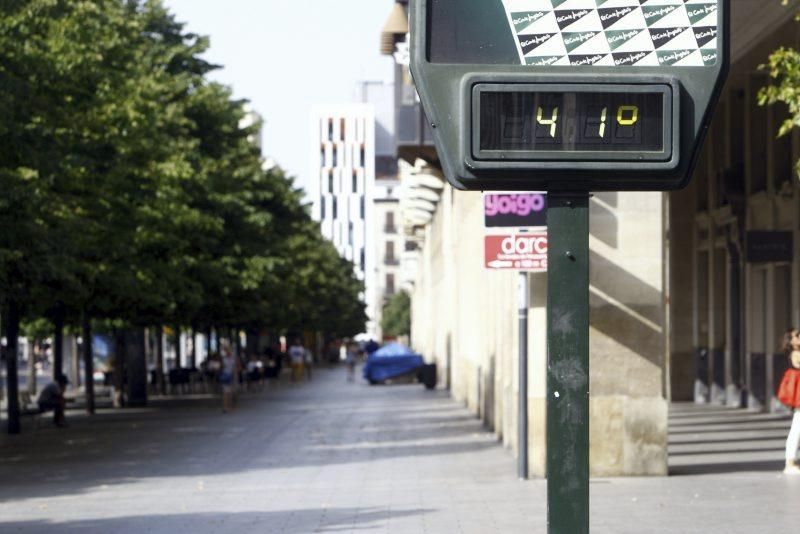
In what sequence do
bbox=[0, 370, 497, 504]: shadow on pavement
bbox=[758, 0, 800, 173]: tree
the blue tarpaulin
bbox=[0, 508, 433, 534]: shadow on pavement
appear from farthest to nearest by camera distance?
the blue tarpaulin < bbox=[0, 370, 497, 504]: shadow on pavement < bbox=[0, 508, 433, 534]: shadow on pavement < bbox=[758, 0, 800, 173]: tree

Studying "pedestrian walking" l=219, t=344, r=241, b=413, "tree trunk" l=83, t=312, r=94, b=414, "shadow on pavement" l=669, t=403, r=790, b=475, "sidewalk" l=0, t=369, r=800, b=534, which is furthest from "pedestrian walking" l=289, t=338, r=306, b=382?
"sidewalk" l=0, t=369, r=800, b=534

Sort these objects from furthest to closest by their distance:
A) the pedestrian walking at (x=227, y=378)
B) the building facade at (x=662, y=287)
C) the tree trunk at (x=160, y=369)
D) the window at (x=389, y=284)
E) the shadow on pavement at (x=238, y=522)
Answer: the window at (x=389, y=284), the tree trunk at (x=160, y=369), the pedestrian walking at (x=227, y=378), the building facade at (x=662, y=287), the shadow on pavement at (x=238, y=522)

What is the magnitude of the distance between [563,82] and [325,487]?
42.2ft

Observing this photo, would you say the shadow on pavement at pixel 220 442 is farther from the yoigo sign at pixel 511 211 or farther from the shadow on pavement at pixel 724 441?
the yoigo sign at pixel 511 211

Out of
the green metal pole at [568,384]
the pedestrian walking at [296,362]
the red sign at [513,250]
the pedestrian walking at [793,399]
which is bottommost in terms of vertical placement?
the pedestrian walking at [296,362]

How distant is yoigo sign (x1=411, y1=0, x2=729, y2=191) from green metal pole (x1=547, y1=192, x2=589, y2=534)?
296 millimetres

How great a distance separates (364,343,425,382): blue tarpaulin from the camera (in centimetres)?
6425

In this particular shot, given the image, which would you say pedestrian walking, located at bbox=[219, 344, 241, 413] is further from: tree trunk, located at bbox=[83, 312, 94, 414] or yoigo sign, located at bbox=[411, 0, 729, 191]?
yoigo sign, located at bbox=[411, 0, 729, 191]

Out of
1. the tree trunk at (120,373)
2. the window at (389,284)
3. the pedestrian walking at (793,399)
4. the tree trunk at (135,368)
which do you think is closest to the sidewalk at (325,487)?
the pedestrian walking at (793,399)

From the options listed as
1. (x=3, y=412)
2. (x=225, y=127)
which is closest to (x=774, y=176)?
(x=225, y=127)

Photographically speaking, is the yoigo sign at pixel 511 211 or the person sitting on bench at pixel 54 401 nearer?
the yoigo sign at pixel 511 211

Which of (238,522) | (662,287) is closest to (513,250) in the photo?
(662,287)

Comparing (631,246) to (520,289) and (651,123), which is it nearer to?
(520,289)

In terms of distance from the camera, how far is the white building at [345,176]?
529 ft
